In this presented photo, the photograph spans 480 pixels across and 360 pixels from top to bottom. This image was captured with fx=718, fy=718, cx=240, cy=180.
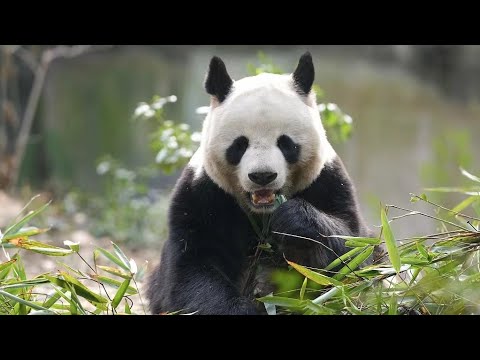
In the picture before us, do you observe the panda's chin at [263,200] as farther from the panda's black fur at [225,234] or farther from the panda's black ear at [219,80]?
the panda's black ear at [219,80]

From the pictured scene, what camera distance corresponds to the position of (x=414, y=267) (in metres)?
2.66

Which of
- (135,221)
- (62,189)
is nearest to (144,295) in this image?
(135,221)

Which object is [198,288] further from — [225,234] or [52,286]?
[52,286]

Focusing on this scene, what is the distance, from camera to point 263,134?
10.5ft

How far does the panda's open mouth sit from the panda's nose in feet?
→ 0.32

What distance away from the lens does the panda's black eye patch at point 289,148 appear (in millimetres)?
3256

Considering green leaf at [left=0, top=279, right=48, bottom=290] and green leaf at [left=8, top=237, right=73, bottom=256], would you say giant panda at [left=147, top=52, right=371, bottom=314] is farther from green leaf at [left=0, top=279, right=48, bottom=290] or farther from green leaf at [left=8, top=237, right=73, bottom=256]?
green leaf at [left=0, top=279, right=48, bottom=290]

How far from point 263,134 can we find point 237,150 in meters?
0.16

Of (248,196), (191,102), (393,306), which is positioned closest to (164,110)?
(191,102)

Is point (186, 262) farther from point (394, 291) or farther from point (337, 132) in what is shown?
point (337, 132)

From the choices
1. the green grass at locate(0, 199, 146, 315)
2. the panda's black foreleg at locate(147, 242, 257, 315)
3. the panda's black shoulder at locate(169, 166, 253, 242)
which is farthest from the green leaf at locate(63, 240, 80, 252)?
the panda's black shoulder at locate(169, 166, 253, 242)
